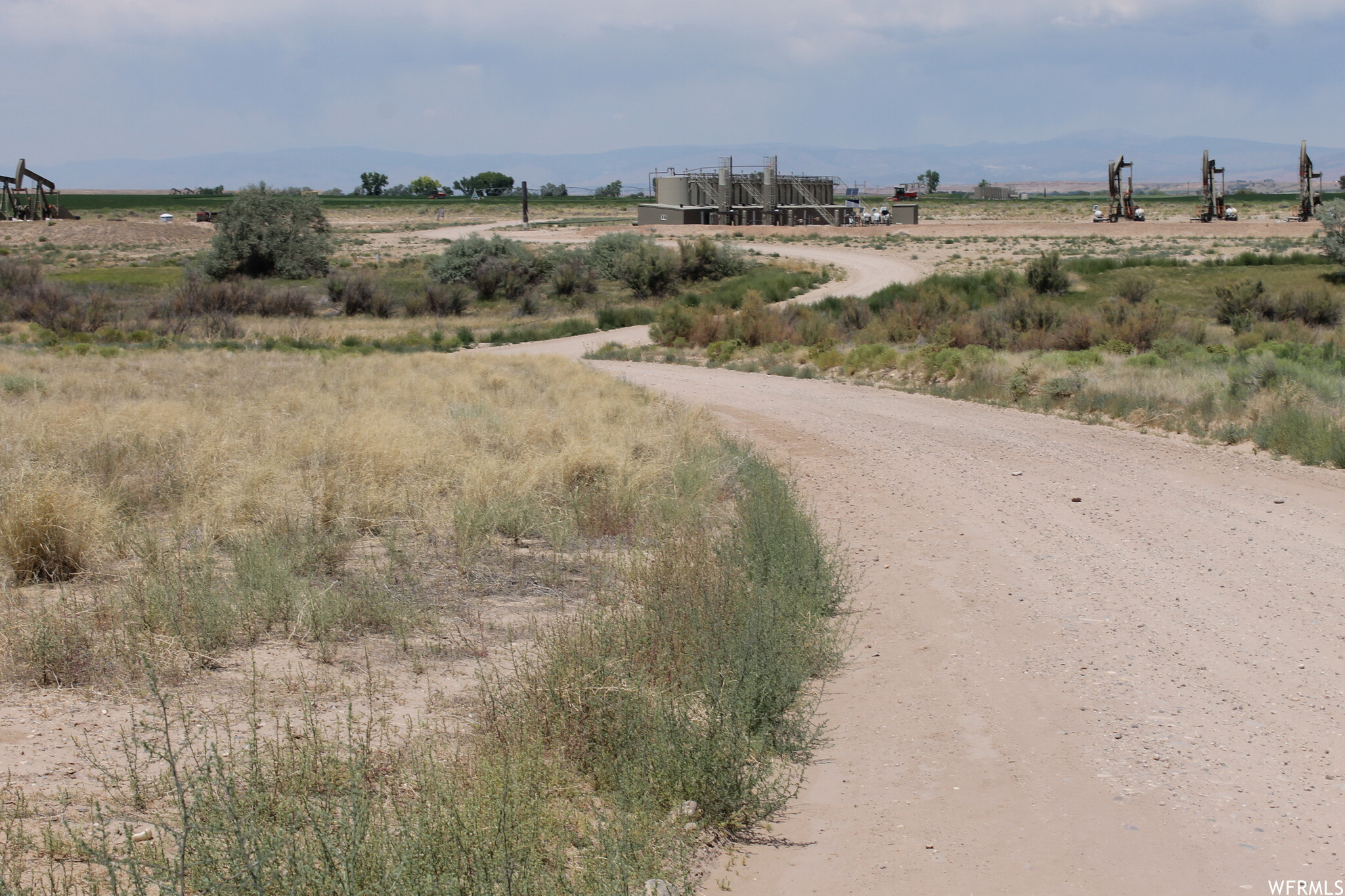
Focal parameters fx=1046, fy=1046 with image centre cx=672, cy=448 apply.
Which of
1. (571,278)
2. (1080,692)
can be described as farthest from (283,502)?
(571,278)

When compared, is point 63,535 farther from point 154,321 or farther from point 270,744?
point 154,321

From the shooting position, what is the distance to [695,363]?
90.8 ft

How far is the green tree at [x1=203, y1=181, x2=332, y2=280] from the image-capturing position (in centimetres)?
5544

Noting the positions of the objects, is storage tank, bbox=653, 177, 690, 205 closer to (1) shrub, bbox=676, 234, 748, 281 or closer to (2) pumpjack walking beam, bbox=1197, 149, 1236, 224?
(1) shrub, bbox=676, 234, 748, 281

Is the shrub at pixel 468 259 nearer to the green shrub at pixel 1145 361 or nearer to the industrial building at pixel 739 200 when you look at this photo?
the industrial building at pixel 739 200

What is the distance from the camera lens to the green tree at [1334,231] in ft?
135

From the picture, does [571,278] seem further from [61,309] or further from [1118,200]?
[1118,200]

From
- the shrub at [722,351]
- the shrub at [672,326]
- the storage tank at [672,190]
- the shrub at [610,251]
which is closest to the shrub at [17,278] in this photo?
the shrub at [672,326]

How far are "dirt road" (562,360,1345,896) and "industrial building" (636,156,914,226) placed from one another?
7336 cm

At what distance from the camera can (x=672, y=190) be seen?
288 feet

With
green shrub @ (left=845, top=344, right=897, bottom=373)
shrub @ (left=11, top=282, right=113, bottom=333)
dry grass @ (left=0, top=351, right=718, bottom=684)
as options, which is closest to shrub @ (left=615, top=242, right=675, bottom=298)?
shrub @ (left=11, top=282, right=113, bottom=333)

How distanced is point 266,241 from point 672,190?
39950 mm

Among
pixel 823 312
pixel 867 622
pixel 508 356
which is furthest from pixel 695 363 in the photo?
pixel 867 622

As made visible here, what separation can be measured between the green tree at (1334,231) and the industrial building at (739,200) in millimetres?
45117
